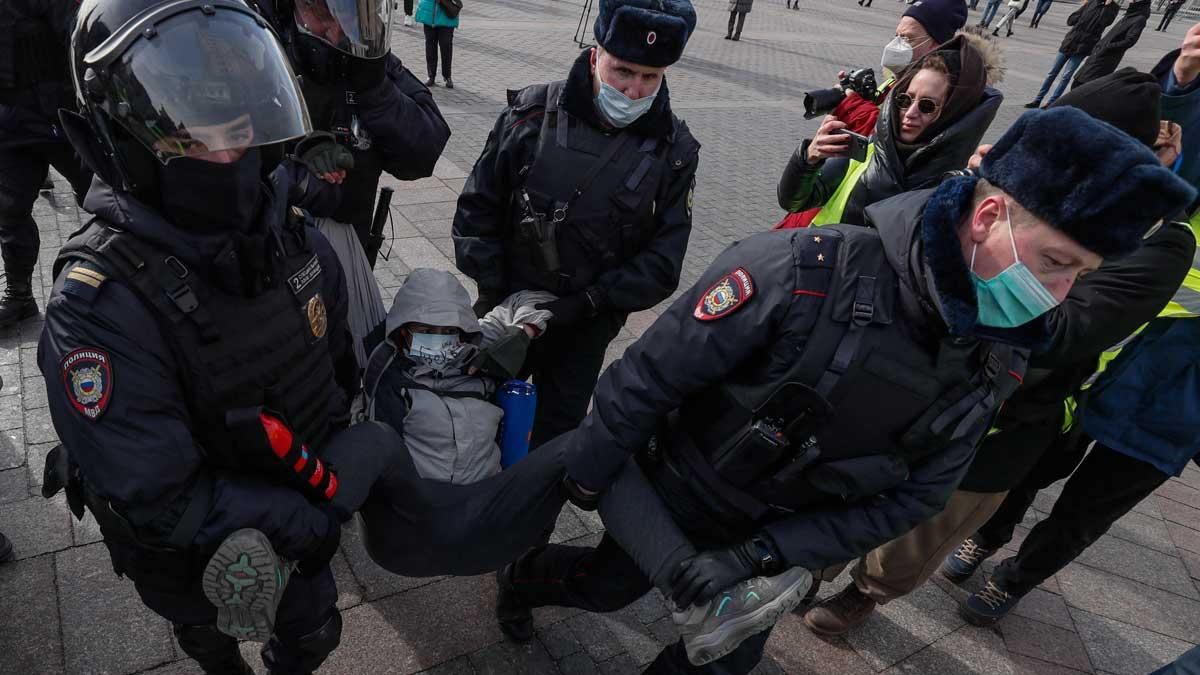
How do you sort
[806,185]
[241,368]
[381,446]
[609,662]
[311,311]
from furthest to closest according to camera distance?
[806,185] → [609,662] → [381,446] → [311,311] → [241,368]

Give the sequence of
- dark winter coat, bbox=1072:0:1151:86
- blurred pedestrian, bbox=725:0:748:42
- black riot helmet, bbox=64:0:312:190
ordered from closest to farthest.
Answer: black riot helmet, bbox=64:0:312:190 → dark winter coat, bbox=1072:0:1151:86 → blurred pedestrian, bbox=725:0:748:42

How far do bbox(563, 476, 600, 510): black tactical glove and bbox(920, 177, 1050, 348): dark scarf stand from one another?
1.12 m

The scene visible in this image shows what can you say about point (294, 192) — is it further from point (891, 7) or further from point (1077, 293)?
point (891, 7)

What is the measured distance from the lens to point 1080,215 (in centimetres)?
156

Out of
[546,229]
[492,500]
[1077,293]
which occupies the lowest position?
[492,500]

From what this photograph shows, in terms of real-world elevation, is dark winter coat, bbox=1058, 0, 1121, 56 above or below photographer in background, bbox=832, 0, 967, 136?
below

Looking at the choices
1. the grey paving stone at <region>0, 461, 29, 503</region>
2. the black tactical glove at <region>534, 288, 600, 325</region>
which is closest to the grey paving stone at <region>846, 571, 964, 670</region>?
the black tactical glove at <region>534, 288, 600, 325</region>

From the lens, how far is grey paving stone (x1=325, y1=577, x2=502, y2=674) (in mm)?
2602

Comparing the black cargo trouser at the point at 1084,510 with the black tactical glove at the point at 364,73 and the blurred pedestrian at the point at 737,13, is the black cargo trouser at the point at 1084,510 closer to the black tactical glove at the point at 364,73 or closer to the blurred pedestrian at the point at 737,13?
the black tactical glove at the point at 364,73

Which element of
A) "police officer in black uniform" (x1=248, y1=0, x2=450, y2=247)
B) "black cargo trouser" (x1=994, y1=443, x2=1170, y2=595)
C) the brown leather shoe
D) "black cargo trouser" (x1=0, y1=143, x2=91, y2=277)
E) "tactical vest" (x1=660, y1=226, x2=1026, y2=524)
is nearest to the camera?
"tactical vest" (x1=660, y1=226, x2=1026, y2=524)

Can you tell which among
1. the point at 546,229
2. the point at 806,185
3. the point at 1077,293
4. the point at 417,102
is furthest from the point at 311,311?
the point at 1077,293

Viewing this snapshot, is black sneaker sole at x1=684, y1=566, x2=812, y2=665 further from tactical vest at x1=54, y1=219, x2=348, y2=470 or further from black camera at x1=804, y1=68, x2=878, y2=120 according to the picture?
black camera at x1=804, y1=68, x2=878, y2=120

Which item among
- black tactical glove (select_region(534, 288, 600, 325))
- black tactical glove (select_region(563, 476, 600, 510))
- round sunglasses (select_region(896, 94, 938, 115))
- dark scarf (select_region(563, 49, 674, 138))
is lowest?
black tactical glove (select_region(563, 476, 600, 510))

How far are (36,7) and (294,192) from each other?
1894 millimetres
